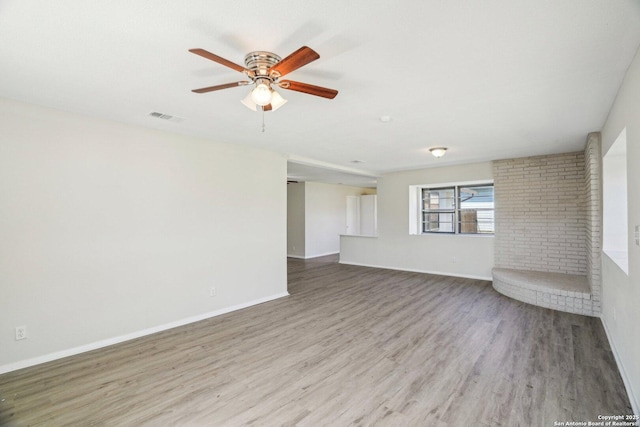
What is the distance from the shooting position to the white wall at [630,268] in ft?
6.57

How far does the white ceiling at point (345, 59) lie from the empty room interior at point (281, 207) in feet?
0.06

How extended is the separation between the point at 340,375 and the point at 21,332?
289 centimetres

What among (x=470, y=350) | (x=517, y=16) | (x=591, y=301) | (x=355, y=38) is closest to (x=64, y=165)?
(x=355, y=38)

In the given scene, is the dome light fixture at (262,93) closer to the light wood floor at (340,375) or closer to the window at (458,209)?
the light wood floor at (340,375)

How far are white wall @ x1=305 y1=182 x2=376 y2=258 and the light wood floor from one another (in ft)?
17.2

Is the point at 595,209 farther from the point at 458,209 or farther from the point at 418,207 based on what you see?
the point at 418,207

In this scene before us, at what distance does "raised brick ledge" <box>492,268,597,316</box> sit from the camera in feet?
13.2

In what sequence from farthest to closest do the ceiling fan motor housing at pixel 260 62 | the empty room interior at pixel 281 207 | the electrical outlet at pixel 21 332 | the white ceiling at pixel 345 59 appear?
the electrical outlet at pixel 21 332, the ceiling fan motor housing at pixel 260 62, the empty room interior at pixel 281 207, the white ceiling at pixel 345 59

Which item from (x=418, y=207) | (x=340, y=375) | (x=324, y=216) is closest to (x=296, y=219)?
(x=324, y=216)

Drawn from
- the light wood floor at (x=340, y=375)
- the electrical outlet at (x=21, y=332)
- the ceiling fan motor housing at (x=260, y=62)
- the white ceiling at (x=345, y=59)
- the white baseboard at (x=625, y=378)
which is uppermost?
the white ceiling at (x=345, y=59)

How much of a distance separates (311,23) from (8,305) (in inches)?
135

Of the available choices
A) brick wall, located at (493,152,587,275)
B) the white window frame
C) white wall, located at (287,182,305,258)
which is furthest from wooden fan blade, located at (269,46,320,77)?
white wall, located at (287,182,305,258)

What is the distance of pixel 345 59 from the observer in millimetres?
2012

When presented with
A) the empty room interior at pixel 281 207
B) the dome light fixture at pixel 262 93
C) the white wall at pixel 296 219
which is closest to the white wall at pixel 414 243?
the empty room interior at pixel 281 207
